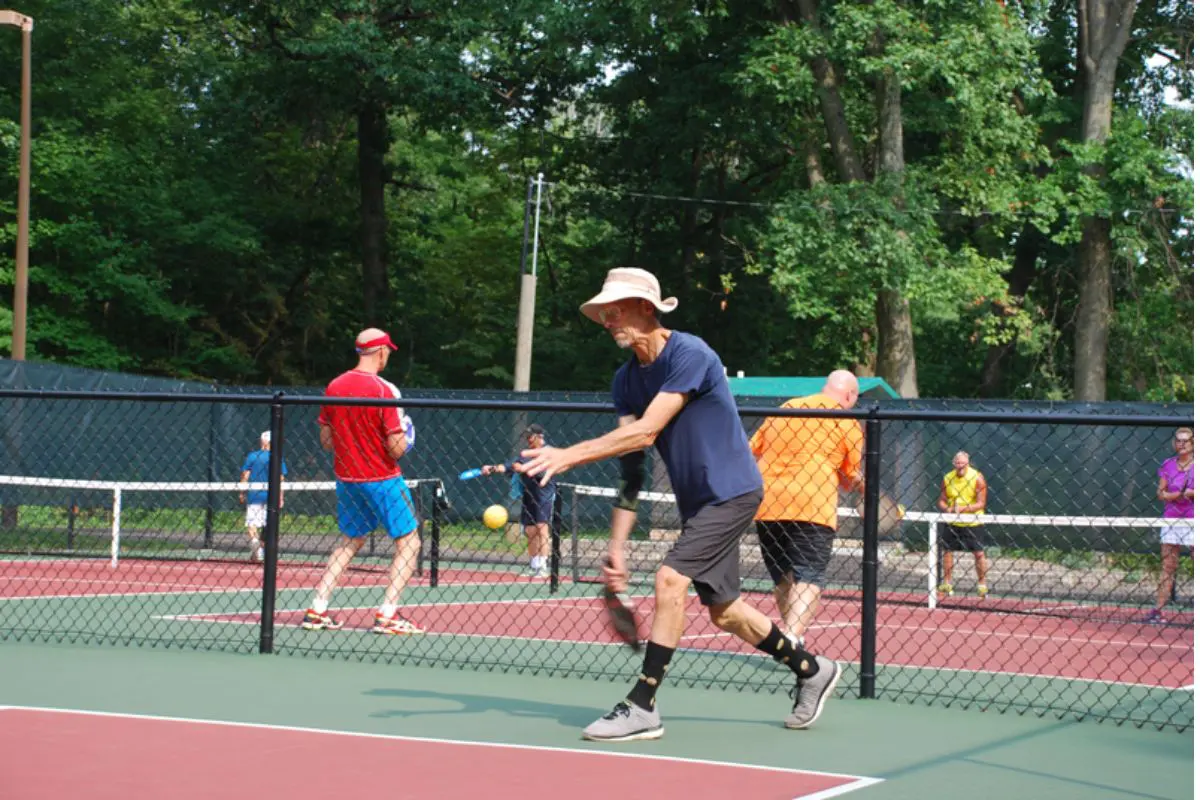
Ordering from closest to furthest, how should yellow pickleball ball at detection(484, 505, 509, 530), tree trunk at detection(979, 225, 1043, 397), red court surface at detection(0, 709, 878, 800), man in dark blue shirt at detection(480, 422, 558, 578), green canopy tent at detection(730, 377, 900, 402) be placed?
red court surface at detection(0, 709, 878, 800) → yellow pickleball ball at detection(484, 505, 509, 530) → man in dark blue shirt at detection(480, 422, 558, 578) → green canopy tent at detection(730, 377, 900, 402) → tree trunk at detection(979, 225, 1043, 397)

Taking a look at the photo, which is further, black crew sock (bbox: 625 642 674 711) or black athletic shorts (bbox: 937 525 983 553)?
black athletic shorts (bbox: 937 525 983 553)

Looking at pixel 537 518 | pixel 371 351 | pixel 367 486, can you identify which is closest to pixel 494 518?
pixel 367 486

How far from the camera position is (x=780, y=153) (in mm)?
36812

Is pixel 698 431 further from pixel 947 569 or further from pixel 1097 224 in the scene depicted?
pixel 1097 224

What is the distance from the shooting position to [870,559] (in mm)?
8016

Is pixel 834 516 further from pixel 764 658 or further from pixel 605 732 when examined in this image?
pixel 605 732

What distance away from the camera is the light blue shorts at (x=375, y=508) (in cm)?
993

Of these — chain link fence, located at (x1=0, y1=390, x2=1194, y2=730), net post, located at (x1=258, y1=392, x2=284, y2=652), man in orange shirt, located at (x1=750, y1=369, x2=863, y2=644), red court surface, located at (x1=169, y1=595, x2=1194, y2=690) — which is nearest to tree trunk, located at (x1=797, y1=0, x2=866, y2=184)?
chain link fence, located at (x1=0, y1=390, x2=1194, y2=730)

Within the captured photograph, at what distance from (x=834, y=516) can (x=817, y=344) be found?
27.3m

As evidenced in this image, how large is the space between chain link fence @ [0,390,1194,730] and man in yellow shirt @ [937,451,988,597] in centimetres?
4

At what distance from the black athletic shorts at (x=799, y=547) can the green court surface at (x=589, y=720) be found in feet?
2.58

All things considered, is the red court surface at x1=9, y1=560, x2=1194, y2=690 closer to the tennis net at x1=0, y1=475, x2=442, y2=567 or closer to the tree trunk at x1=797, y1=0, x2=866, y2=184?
the tennis net at x1=0, y1=475, x2=442, y2=567

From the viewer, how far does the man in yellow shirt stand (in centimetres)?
1506

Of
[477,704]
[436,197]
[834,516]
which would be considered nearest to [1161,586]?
[834,516]
